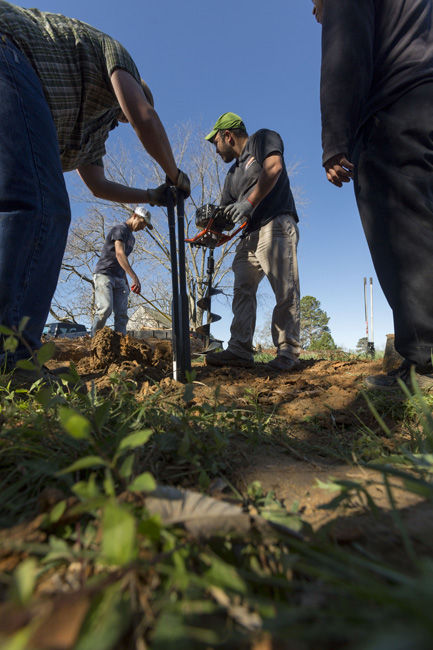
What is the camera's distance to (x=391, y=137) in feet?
6.48

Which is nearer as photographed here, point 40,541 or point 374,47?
point 40,541

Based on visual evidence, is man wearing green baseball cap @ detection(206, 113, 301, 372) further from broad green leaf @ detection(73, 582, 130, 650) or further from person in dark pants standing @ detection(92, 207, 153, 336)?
broad green leaf @ detection(73, 582, 130, 650)

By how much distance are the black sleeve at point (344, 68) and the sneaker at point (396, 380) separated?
1.40 metres

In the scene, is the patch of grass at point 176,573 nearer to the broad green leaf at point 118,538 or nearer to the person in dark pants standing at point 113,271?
the broad green leaf at point 118,538

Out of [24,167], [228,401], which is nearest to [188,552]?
[228,401]

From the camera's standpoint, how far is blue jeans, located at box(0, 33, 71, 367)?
1.67m

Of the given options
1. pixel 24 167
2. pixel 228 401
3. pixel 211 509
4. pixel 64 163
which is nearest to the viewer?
pixel 211 509

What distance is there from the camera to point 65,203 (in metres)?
1.97

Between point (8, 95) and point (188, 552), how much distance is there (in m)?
2.19

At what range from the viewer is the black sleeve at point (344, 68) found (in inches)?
80.0

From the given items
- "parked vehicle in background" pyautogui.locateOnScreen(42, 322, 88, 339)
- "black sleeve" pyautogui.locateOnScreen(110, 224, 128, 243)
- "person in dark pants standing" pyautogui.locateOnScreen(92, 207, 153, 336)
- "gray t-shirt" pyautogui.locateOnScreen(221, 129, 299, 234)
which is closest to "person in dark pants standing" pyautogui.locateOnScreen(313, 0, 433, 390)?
"gray t-shirt" pyautogui.locateOnScreen(221, 129, 299, 234)

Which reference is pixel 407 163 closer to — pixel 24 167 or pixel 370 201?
pixel 370 201

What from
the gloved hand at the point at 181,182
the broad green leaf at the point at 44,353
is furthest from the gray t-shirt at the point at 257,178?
the broad green leaf at the point at 44,353

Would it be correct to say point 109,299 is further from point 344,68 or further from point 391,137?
point 391,137
